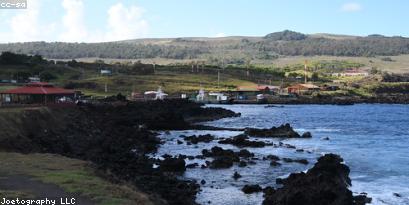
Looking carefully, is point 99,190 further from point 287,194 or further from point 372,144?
point 372,144

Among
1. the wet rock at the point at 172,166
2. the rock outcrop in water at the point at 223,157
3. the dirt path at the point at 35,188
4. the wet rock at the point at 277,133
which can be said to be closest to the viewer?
the dirt path at the point at 35,188

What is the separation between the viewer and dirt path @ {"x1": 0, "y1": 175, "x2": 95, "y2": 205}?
24.5 metres

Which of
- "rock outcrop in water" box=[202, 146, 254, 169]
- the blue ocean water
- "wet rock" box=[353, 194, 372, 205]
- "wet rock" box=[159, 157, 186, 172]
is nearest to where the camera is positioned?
"wet rock" box=[353, 194, 372, 205]

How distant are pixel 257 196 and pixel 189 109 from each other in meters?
87.8

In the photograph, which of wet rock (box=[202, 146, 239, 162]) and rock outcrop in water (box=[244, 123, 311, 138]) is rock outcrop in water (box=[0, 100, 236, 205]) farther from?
rock outcrop in water (box=[244, 123, 311, 138])

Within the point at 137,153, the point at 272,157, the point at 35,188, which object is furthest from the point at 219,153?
the point at 35,188

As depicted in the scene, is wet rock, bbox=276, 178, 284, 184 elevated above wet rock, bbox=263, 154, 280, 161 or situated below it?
above

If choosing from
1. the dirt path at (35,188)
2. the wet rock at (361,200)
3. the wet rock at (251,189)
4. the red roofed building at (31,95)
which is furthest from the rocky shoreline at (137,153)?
the dirt path at (35,188)

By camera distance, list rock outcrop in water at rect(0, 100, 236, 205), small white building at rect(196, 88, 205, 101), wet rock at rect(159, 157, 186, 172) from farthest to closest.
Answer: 1. small white building at rect(196, 88, 205, 101)
2. wet rock at rect(159, 157, 186, 172)
3. rock outcrop in water at rect(0, 100, 236, 205)

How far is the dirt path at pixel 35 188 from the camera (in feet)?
80.4

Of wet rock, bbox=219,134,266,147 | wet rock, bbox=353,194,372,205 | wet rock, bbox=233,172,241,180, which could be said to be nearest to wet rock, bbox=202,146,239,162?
wet rock, bbox=233,172,241,180

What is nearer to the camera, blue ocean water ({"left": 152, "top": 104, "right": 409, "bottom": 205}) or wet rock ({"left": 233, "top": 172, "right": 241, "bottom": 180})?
blue ocean water ({"left": 152, "top": 104, "right": 409, "bottom": 205})

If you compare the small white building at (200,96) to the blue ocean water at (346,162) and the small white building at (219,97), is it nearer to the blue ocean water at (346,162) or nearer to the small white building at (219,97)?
the small white building at (219,97)

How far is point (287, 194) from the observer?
1292 inches
